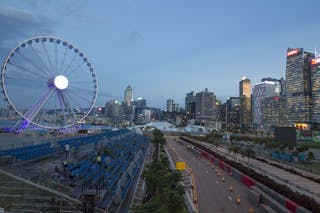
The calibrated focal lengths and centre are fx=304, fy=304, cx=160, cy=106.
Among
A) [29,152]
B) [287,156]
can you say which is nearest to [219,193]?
[29,152]

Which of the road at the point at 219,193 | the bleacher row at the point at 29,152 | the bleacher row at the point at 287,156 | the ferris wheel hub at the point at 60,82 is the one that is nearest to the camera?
the road at the point at 219,193

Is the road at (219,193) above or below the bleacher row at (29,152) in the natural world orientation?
below

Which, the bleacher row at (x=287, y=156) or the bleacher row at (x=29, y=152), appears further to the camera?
the bleacher row at (x=287, y=156)

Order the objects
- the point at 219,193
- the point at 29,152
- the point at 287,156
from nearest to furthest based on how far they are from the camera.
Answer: the point at 219,193
the point at 29,152
the point at 287,156

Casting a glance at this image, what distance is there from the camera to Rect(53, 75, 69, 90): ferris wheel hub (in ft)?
210

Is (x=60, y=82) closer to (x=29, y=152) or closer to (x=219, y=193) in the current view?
(x=29, y=152)

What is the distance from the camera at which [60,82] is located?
2532 inches

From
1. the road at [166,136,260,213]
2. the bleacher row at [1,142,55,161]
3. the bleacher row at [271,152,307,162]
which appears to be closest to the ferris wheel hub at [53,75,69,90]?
the bleacher row at [1,142,55,161]

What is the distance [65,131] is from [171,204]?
7222 centimetres

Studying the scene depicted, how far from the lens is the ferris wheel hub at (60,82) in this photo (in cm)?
6388

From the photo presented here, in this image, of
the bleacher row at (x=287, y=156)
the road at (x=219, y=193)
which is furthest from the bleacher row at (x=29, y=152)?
the bleacher row at (x=287, y=156)

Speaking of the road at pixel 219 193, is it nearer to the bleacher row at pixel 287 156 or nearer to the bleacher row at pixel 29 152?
the bleacher row at pixel 29 152

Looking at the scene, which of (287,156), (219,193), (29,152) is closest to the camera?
(219,193)

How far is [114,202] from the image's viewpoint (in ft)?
82.5
